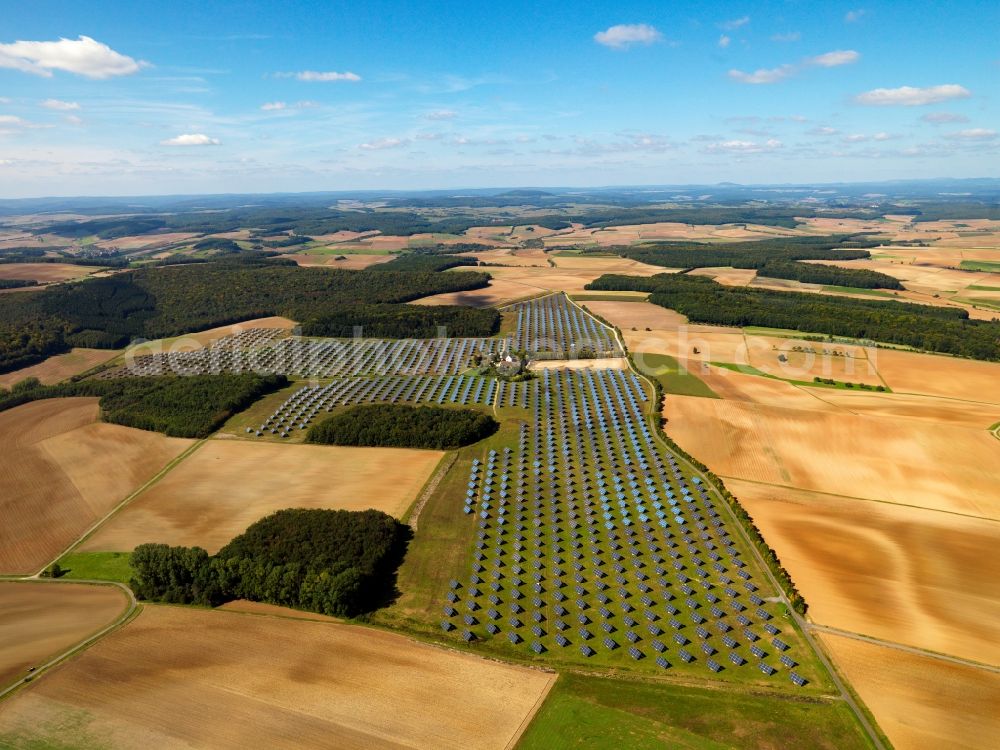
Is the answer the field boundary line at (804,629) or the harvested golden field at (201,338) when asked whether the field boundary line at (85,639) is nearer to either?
the field boundary line at (804,629)

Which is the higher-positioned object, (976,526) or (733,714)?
(976,526)

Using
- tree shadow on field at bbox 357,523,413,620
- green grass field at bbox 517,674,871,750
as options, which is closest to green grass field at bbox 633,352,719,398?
tree shadow on field at bbox 357,523,413,620

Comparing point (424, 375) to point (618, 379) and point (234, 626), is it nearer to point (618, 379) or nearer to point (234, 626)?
point (618, 379)

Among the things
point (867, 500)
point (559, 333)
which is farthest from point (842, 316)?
point (867, 500)

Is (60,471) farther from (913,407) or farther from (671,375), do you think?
(913,407)

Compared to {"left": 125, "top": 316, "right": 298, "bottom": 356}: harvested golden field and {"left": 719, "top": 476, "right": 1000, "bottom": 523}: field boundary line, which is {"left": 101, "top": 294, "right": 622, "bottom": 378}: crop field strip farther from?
{"left": 719, "top": 476, "right": 1000, "bottom": 523}: field boundary line

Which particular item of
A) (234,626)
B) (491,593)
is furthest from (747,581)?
(234,626)
